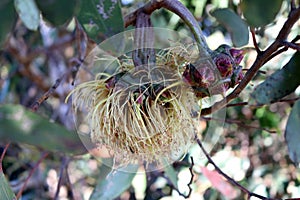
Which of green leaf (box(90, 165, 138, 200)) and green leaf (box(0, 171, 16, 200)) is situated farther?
green leaf (box(90, 165, 138, 200))

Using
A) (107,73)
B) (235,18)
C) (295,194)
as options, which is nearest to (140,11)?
(107,73)

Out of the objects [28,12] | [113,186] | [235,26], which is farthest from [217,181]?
[28,12]

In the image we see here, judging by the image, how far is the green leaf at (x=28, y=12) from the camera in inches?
35.7

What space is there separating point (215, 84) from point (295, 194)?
818mm

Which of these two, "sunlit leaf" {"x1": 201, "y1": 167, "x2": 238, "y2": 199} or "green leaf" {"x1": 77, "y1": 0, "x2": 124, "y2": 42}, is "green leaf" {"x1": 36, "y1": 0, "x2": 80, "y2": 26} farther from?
"sunlit leaf" {"x1": 201, "y1": 167, "x2": 238, "y2": 199}

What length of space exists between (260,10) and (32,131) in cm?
34

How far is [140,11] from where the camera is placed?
1013mm

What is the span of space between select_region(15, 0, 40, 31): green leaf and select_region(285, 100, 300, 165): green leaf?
0.48m

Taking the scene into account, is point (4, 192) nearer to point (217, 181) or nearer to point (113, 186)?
point (113, 186)

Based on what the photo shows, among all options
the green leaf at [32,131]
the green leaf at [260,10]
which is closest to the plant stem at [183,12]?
the green leaf at [260,10]

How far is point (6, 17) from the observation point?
83cm

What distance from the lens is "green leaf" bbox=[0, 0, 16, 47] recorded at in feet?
2.68

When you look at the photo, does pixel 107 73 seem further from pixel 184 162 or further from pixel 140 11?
pixel 184 162

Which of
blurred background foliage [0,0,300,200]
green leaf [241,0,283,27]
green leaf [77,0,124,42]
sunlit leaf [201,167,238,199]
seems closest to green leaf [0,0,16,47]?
blurred background foliage [0,0,300,200]
